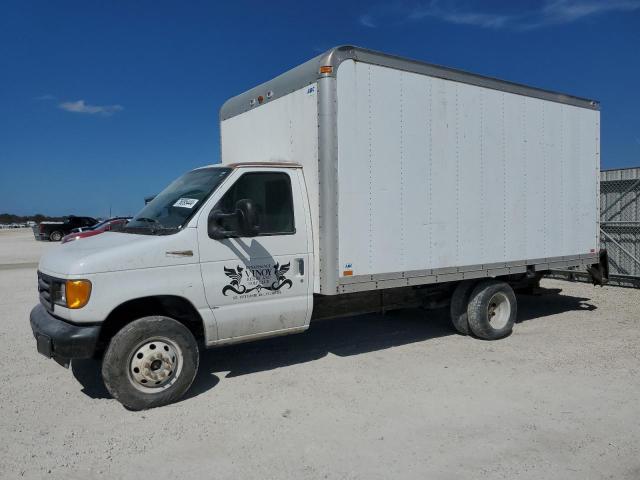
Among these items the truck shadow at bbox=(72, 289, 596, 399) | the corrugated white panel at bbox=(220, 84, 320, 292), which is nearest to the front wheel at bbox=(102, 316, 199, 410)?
the truck shadow at bbox=(72, 289, 596, 399)

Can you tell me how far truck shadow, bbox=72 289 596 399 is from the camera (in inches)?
234

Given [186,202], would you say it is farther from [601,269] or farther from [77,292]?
[601,269]

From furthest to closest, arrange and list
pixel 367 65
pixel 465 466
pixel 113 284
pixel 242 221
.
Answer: pixel 367 65
pixel 242 221
pixel 113 284
pixel 465 466

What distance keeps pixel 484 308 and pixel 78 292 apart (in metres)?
5.25

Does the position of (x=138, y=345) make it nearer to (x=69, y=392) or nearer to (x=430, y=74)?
(x=69, y=392)

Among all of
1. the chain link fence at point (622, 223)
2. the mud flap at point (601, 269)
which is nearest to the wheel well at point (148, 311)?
the mud flap at point (601, 269)

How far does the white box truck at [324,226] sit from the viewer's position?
190 inches

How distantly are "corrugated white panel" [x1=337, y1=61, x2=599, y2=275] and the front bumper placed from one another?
262cm

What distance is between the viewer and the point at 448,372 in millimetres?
5887

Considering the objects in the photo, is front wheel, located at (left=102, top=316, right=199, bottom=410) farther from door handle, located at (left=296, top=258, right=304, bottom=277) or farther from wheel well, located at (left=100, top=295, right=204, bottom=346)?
door handle, located at (left=296, top=258, right=304, bottom=277)

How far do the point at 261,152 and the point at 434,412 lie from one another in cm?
372

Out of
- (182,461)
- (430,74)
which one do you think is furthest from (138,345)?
(430,74)

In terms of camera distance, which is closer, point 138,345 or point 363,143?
point 138,345

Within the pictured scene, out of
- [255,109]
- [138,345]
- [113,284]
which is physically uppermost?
[255,109]
